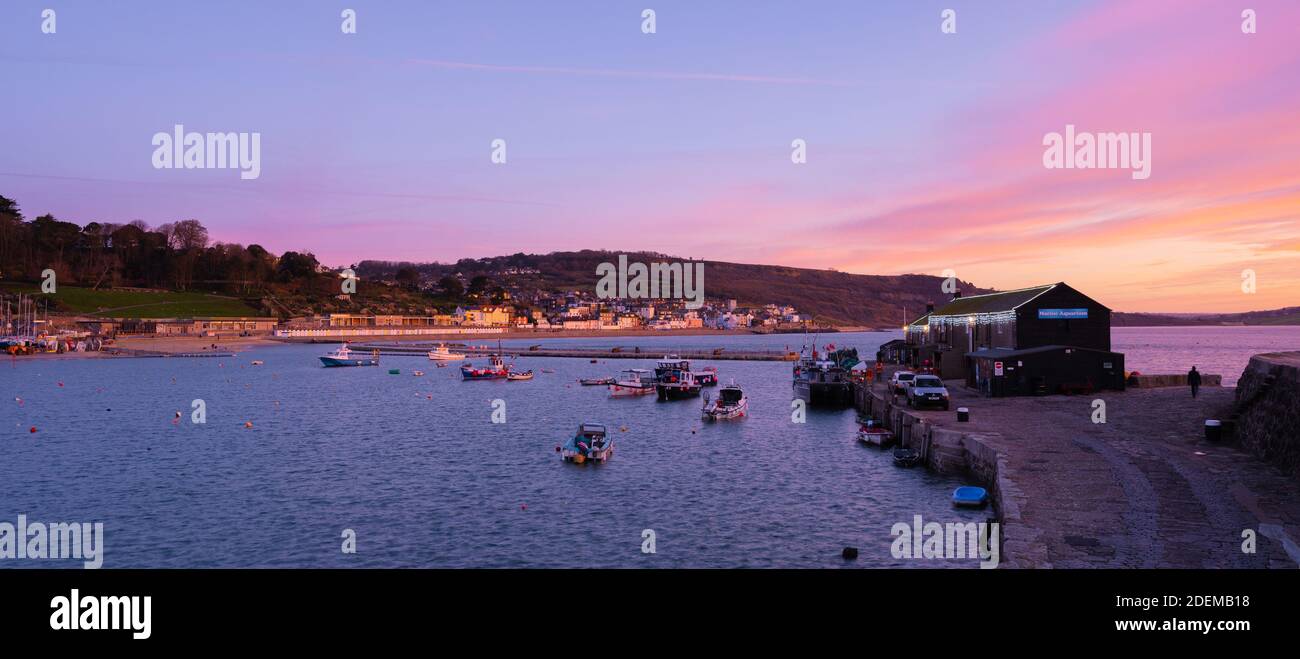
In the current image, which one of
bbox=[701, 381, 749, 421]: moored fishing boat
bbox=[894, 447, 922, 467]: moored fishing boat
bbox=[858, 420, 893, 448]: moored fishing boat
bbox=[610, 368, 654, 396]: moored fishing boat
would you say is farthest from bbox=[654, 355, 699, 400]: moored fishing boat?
bbox=[894, 447, 922, 467]: moored fishing boat

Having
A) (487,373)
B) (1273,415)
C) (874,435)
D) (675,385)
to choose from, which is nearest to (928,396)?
(874,435)

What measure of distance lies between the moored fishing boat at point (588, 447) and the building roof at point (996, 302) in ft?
105

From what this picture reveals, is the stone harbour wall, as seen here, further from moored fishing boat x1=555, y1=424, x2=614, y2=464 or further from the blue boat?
moored fishing boat x1=555, y1=424, x2=614, y2=464

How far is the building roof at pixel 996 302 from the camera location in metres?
59.9

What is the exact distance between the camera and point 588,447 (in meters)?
46.7

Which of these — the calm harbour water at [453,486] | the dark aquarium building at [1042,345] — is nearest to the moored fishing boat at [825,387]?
the calm harbour water at [453,486]

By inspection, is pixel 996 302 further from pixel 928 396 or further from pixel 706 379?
pixel 706 379

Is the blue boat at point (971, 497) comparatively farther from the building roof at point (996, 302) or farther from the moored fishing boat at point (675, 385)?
the moored fishing boat at point (675, 385)

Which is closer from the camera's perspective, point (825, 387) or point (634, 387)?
point (825, 387)

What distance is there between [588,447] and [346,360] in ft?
393

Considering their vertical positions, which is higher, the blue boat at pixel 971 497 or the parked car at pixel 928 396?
the parked car at pixel 928 396

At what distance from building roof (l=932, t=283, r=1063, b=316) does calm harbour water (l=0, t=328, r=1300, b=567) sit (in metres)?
14.7

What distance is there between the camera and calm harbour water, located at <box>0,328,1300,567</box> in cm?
2875
